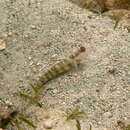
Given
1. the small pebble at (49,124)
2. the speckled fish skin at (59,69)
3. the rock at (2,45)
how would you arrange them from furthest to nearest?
the rock at (2,45), the speckled fish skin at (59,69), the small pebble at (49,124)

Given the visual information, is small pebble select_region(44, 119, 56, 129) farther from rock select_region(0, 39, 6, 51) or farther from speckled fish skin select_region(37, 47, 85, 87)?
rock select_region(0, 39, 6, 51)

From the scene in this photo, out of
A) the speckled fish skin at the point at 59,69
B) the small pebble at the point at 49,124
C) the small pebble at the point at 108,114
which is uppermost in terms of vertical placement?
the speckled fish skin at the point at 59,69

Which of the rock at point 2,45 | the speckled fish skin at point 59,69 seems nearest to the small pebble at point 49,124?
the speckled fish skin at point 59,69

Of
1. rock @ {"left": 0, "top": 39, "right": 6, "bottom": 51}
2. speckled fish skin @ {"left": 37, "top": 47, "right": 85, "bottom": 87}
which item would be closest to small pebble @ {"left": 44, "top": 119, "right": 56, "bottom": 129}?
speckled fish skin @ {"left": 37, "top": 47, "right": 85, "bottom": 87}

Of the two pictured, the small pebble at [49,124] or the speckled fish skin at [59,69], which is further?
the speckled fish skin at [59,69]

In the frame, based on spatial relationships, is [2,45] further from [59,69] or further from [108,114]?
[108,114]

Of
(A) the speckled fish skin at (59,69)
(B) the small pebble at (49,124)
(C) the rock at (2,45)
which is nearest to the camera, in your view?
(B) the small pebble at (49,124)

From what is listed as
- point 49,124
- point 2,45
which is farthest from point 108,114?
point 2,45


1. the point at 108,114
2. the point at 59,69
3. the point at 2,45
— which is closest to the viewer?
the point at 108,114

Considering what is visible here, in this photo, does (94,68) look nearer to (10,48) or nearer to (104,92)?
(104,92)

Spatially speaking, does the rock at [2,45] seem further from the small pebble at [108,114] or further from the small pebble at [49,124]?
the small pebble at [108,114]
